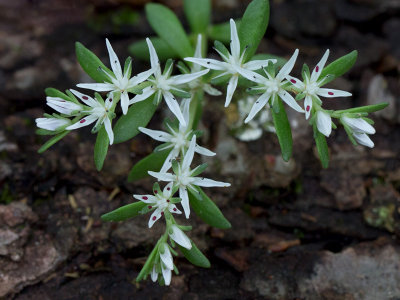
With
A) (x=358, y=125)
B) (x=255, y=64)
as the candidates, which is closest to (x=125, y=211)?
(x=255, y=64)

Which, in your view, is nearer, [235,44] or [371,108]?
[371,108]

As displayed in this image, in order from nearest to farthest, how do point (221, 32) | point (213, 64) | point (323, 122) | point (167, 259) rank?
point (167, 259)
point (323, 122)
point (213, 64)
point (221, 32)

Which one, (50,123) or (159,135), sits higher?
(50,123)

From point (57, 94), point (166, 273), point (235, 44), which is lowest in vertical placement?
point (166, 273)

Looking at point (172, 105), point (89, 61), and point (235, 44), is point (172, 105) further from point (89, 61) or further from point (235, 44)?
point (89, 61)

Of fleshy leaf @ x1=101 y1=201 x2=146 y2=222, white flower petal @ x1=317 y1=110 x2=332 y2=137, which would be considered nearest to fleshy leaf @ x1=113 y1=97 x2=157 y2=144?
fleshy leaf @ x1=101 y1=201 x2=146 y2=222

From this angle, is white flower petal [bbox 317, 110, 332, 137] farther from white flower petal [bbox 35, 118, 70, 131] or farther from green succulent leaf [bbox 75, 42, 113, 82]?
white flower petal [bbox 35, 118, 70, 131]
